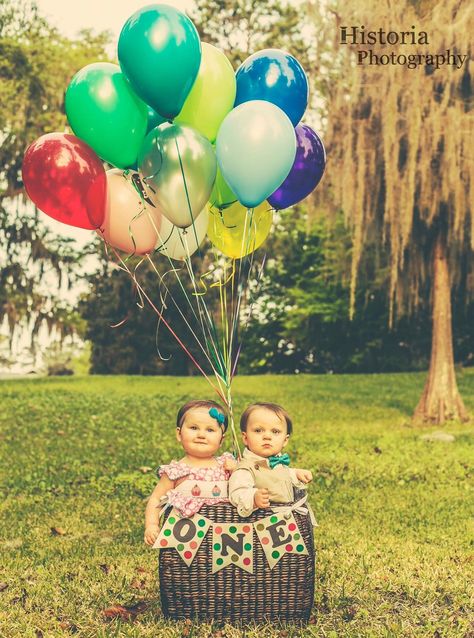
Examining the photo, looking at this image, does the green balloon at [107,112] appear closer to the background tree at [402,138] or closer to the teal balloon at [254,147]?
the teal balloon at [254,147]

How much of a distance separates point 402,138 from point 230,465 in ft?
25.1

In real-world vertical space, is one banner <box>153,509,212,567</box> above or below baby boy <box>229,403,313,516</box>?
below

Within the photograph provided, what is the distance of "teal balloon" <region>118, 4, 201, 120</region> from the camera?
→ 4008 millimetres

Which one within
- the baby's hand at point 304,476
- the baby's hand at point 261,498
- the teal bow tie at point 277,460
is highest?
the teal bow tie at point 277,460

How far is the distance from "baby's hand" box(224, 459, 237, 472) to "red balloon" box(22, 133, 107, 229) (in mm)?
1613

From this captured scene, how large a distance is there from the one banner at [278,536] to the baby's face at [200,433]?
1.40ft

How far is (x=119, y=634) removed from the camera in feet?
11.5

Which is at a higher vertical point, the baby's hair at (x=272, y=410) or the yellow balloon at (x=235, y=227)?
the yellow balloon at (x=235, y=227)

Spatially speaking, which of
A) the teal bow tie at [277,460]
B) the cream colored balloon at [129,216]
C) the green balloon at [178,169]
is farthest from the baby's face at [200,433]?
the cream colored balloon at [129,216]

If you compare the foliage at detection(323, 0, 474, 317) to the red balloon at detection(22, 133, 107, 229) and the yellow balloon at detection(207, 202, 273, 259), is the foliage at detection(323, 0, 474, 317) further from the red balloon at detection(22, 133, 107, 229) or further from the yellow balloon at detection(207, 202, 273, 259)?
the red balloon at detection(22, 133, 107, 229)

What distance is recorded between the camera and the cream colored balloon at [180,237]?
4734mm

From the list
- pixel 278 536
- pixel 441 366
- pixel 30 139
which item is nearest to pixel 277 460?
pixel 278 536

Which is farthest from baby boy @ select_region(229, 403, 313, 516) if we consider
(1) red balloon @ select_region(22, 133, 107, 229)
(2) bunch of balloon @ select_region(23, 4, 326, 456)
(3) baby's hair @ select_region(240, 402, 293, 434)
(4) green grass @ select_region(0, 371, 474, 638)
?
(1) red balloon @ select_region(22, 133, 107, 229)

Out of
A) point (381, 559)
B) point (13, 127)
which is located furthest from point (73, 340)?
point (381, 559)
